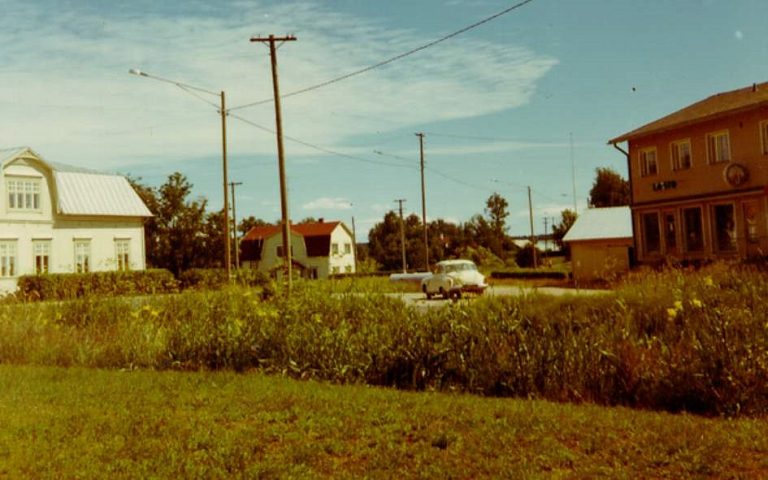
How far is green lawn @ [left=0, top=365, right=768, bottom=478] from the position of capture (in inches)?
207

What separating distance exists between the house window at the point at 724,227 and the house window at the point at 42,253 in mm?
34859

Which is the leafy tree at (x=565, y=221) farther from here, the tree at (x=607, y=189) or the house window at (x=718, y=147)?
the house window at (x=718, y=147)

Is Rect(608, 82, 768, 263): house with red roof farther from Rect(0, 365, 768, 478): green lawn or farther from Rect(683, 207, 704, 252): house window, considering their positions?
Rect(0, 365, 768, 478): green lawn

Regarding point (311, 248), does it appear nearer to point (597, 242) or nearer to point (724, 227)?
point (597, 242)

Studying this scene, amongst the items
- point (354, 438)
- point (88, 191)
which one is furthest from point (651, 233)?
point (88, 191)

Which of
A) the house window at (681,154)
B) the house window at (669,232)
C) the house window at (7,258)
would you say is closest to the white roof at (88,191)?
the house window at (7,258)

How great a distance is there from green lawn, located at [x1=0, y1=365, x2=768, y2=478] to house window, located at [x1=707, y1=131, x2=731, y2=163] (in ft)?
77.4

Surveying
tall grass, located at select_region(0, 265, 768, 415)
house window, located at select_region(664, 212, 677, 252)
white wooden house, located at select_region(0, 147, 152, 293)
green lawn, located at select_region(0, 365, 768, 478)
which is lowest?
green lawn, located at select_region(0, 365, 768, 478)

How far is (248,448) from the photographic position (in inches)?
233

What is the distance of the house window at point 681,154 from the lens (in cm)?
2875

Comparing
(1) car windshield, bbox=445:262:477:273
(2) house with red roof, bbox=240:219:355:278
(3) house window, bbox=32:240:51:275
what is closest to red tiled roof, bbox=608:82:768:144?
(1) car windshield, bbox=445:262:477:273

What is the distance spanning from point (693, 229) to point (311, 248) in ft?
158

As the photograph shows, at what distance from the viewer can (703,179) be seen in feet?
91.6

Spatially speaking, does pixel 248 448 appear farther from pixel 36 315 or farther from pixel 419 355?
pixel 36 315
